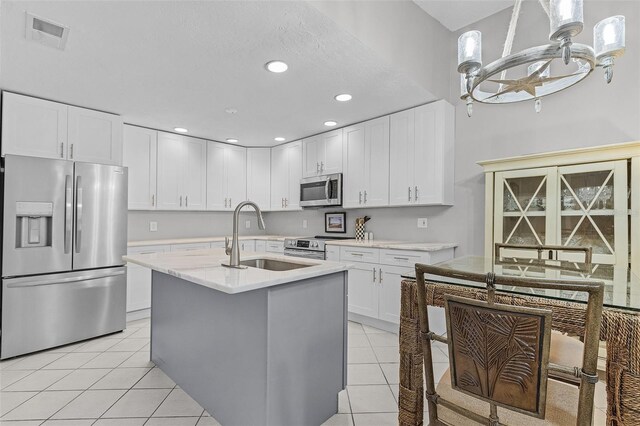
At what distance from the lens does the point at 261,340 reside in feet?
5.11

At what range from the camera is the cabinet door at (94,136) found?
321cm

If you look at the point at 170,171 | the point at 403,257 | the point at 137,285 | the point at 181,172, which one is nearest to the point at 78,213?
the point at 137,285

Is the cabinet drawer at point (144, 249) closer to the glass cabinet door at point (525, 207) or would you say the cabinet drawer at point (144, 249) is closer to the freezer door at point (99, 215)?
the freezer door at point (99, 215)

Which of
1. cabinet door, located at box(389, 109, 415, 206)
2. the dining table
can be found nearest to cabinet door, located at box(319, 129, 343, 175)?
cabinet door, located at box(389, 109, 415, 206)

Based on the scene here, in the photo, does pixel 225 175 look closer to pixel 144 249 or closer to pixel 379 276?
pixel 144 249

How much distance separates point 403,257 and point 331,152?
185cm

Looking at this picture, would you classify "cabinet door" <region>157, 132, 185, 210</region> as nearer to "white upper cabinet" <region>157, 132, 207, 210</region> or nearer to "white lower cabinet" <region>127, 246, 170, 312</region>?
"white upper cabinet" <region>157, 132, 207, 210</region>

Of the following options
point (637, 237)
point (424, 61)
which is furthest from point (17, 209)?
point (637, 237)

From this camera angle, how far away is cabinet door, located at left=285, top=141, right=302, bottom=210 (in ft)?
15.7

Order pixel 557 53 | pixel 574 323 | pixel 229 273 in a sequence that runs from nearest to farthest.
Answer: pixel 574 323
pixel 557 53
pixel 229 273

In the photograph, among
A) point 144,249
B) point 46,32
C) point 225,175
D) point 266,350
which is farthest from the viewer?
Result: point 225,175

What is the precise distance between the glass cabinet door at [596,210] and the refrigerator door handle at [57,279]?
415 cm

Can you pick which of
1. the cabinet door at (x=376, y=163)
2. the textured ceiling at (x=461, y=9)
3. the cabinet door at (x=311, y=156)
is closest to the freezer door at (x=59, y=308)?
the cabinet door at (x=311, y=156)

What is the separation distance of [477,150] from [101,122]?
4048mm
